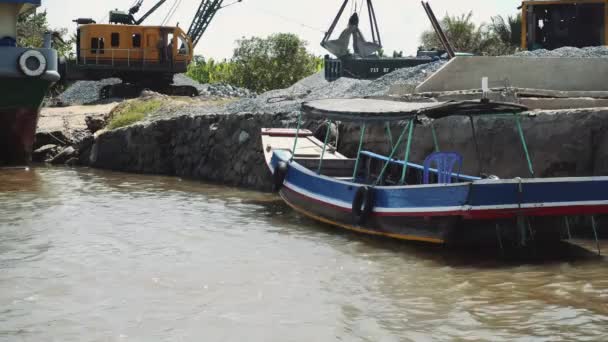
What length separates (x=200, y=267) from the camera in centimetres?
1041

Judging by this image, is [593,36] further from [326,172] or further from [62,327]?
[62,327]

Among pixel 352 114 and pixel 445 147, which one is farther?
pixel 445 147

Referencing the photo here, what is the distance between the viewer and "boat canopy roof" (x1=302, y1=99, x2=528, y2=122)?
11172mm

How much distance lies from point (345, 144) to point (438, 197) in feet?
22.4

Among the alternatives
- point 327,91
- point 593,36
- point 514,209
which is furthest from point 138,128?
point 514,209

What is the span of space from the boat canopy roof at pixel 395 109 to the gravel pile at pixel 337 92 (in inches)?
234

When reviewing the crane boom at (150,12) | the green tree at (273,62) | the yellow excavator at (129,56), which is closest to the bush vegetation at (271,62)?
the green tree at (273,62)

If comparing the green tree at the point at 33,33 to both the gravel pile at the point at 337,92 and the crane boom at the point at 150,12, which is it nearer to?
the crane boom at the point at 150,12

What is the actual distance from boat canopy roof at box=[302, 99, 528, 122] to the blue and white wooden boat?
0.04ft

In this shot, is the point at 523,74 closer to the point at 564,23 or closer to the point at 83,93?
the point at 564,23

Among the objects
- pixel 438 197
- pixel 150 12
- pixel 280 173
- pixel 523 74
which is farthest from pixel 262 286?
pixel 150 12

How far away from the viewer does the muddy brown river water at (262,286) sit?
7758mm

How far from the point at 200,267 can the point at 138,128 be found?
42.3 feet

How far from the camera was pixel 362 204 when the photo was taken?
39.9ft
